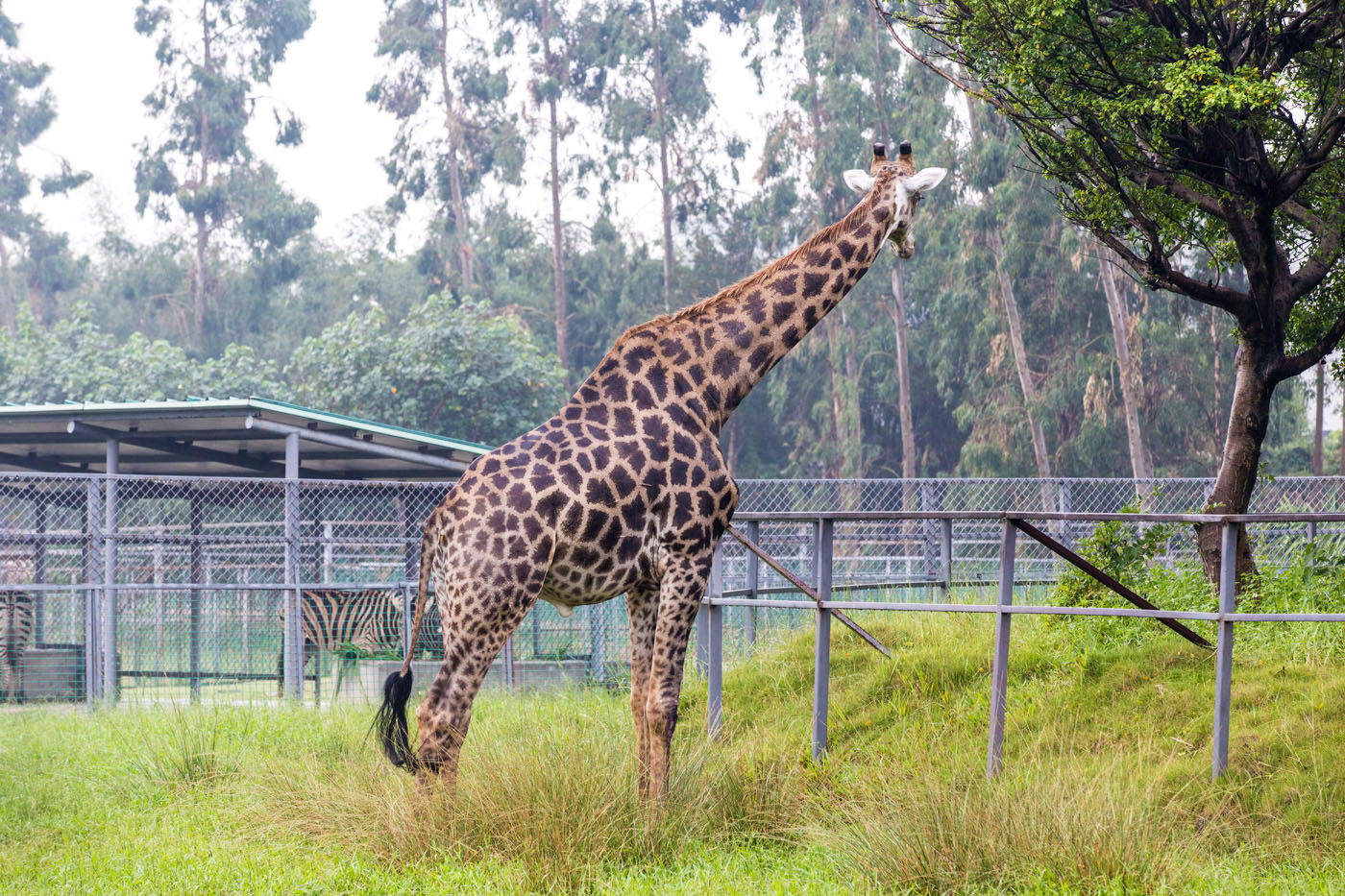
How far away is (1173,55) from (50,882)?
305 inches

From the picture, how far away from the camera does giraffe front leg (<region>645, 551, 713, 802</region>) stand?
554cm

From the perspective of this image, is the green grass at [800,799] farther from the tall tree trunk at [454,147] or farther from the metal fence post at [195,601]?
the tall tree trunk at [454,147]

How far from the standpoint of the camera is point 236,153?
40281 millimetres

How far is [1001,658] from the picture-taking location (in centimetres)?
597

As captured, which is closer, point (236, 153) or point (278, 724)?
point (278, 724)

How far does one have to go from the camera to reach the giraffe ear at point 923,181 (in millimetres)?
6068

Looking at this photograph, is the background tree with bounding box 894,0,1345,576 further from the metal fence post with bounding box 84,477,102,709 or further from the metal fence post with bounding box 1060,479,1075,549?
the metal fence post with bounding box 84,477,102,709

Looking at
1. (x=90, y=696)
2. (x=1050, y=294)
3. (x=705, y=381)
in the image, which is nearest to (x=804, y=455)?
(x=1050, y=294)

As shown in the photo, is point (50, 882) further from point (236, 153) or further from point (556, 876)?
point (236, 153)

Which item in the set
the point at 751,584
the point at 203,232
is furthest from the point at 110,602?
the point at 203,232

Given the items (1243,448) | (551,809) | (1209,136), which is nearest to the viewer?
(551,809)

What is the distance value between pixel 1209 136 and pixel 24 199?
43.8m

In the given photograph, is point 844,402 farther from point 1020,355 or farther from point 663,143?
point 663,143

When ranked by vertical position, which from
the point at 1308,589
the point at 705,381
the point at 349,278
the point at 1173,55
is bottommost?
the point at 1308,589
